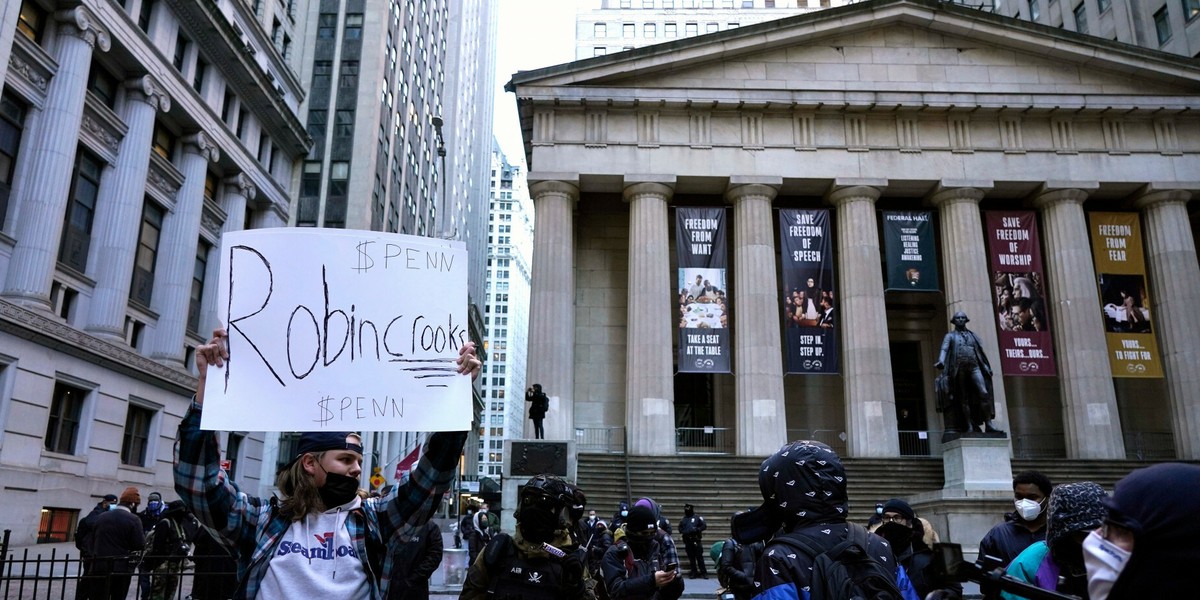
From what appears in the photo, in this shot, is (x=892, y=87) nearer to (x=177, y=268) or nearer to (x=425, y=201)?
(x=177, y=268)

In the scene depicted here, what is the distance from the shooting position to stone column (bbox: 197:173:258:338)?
35.9 metres

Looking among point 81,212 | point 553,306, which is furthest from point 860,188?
point 81,212

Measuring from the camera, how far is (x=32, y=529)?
22406 mm

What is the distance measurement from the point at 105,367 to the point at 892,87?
98.1 feet

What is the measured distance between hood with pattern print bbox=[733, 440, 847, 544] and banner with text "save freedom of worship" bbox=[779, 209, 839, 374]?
27.0 meters

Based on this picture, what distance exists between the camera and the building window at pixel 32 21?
23891 mm

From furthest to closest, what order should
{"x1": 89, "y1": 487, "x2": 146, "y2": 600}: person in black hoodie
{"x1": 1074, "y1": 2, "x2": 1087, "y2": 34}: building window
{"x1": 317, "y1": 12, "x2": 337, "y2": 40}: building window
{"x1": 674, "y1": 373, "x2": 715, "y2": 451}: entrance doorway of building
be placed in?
{"x1": 317, "y1": 12, "x2": 337, "y2": 40}: building window < {"x1": 1074, "y1": 2, "x2": 1087, "y2": 34}: building window < {"x1": 674, "y1": 373, "x2": 715, "y2": 451}: entrance doorway of building < {"x1": 89, "y1": 487, "x2": 146, "y2": 600}: person in black hoodie

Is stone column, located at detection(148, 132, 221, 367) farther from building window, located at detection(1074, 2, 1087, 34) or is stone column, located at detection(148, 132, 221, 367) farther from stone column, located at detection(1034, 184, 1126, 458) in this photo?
building window, located at detection(1074, 2, 1087, 34)

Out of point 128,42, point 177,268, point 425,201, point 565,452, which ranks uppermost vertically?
point 425,201

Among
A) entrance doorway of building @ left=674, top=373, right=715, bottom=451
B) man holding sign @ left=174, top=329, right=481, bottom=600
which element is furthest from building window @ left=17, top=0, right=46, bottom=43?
man holding sign @ left=174, top=329, right=481, bottom=600

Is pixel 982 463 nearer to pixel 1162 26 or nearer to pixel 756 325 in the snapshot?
pixel 756 325

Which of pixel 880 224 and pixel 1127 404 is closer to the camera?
pixel 1127 404

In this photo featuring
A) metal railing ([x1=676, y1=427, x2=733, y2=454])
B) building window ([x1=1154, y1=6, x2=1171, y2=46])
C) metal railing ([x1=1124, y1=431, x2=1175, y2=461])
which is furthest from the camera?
building window ([x1=1154, y1=6, x2=1171, y2=46])

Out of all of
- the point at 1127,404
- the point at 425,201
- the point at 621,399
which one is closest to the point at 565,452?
the point at 621,399
